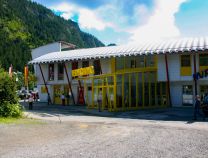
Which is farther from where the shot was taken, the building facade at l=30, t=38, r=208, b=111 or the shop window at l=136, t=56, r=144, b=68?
the shop window at l=136, t=56, r=144, b=68

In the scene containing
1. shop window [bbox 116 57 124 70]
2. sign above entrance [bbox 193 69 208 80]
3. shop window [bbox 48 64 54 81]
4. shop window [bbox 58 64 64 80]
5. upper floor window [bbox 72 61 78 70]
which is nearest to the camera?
sign above entrance [bbox 193 69 208 80]

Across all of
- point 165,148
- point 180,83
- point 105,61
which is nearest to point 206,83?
point 180,83

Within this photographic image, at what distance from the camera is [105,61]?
112 ft

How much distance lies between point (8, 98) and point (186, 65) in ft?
51.4

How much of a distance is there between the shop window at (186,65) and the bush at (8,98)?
48.8ft

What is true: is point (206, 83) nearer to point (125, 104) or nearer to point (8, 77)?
point (125, 104)

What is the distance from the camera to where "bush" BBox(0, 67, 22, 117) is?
19.9 metres

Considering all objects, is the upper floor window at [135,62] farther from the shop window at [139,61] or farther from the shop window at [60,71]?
the shop window at [60,71]

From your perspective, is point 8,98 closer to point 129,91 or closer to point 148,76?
point 129,91

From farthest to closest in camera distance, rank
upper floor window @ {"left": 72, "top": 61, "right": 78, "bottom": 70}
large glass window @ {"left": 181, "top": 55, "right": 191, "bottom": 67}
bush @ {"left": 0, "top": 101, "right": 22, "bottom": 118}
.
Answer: upper floor window @ {"left": 72, "top": 61, "right": 78, "bottom": 70}, large glass window @ {"left": 181, "top": 55, "right": 191, "bottom": 67}, bush @ {"left": 0, "top": 101, "right": 22, "bottom": 118}

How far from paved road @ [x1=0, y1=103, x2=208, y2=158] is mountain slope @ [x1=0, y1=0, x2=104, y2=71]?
100m

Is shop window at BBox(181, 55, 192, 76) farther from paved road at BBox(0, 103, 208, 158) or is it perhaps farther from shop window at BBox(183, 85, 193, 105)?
paved road at BBox(0, 103, 208, 158)

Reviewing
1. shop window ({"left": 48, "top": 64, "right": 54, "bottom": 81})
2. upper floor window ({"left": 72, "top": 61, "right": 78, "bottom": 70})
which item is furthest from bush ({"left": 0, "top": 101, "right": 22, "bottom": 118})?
shop window ({"left": 48, "top": 64, "right": 54, "bottom": 81})

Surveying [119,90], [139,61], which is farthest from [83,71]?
[119,90]
